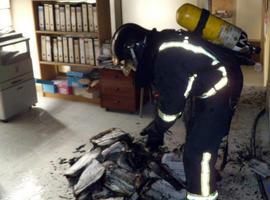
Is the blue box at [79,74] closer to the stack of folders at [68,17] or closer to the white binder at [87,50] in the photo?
the white binder at [87,50]

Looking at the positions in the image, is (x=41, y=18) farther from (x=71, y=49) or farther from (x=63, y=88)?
(x=63, y=88)

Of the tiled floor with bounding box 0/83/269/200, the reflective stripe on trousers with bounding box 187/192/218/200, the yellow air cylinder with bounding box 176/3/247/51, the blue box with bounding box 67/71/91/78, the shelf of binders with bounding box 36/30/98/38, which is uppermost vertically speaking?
the yellow air cylinder with bounding box 176/3/247/51

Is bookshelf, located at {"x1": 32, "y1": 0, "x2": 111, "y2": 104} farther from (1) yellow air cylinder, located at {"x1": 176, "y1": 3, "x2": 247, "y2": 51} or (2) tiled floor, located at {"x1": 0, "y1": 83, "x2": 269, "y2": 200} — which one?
(1) yellow air cylinder, located at {"x1": 176, "y1": 3, "x2": 247, "y2": 51}

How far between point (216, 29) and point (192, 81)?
0.37 m

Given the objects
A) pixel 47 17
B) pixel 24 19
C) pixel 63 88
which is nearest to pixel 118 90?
pixel 63 88

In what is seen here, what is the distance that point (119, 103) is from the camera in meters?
4.32

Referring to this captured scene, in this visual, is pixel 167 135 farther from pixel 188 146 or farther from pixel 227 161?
pixel 188 146

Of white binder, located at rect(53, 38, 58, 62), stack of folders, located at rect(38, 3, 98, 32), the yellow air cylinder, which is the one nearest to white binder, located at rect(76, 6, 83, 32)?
stack of folders, located at rect(38, 3, 98, 32)

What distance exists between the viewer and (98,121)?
4156 millimetres

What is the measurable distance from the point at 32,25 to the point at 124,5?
131 cm

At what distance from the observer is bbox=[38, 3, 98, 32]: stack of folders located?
14.3ft

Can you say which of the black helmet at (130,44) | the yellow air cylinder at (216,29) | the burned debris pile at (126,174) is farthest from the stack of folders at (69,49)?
the yellow air cylinder at (216,29)

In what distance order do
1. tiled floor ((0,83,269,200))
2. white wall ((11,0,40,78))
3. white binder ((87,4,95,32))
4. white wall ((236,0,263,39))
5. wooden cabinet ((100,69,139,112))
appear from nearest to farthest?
tiled floor ((0,83,269,200)) → wooden cabinet ((100,69,139,112)) → white binder ((87,4,95,32)) → white wall ((11,0,40,78)) → white wall ((236,0,263,39))

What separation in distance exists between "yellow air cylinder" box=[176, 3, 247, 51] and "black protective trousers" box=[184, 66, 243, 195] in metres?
0.17
